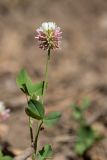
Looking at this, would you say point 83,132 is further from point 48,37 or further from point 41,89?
point 48,37

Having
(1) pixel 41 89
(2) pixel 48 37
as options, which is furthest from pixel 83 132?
(2) pixel 48 37

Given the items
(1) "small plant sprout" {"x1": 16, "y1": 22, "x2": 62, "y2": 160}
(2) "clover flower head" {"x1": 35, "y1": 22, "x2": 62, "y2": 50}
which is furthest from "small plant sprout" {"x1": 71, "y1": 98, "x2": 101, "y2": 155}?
(2) "clover flower head" {"x1": 35, "y1": 22, "x2": 62, "y2": 50}

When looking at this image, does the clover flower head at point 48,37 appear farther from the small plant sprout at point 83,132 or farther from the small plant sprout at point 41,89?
the small plant sprout at point 83,132

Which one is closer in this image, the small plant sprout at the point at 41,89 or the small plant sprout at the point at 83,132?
the small plant sprout at the point at 41,89

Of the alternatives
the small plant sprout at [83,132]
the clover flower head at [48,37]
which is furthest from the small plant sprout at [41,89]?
the small plant sprout at [83,132]

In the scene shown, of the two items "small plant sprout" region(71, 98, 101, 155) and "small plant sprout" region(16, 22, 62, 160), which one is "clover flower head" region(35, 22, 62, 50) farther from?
"small plant sprout" region(71, 98, 101, 155)

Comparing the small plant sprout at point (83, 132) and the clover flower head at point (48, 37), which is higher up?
the clover flower head at point (48, 37)

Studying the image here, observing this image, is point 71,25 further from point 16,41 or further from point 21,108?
point 21,108
